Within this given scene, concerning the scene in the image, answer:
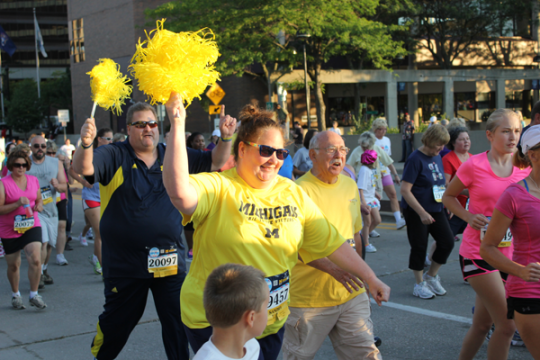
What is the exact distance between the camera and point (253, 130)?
2889mm

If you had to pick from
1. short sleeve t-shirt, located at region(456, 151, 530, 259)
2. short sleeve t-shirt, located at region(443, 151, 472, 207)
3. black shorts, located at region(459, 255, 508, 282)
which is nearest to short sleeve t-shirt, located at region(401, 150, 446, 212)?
short sleeve t-shirt, located at region(443, 151, 472, 207)

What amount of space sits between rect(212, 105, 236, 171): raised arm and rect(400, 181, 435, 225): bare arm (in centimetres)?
305

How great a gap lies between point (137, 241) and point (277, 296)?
1.45 meters

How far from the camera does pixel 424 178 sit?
21.3 ft

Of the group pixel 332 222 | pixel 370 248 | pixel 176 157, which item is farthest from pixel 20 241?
pixel 370 248

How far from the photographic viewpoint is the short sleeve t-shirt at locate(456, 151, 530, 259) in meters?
4.26

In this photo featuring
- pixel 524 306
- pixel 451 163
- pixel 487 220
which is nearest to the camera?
pixel 524 306

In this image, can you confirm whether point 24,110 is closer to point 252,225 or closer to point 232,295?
point 252,225

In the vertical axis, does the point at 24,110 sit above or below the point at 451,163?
above

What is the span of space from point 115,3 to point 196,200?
47.5m

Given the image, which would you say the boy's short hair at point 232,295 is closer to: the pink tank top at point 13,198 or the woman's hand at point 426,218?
the woman's hand at point 426,218

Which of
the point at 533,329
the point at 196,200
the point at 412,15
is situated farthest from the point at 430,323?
the point at 412,15

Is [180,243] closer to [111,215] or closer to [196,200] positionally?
[111,215]

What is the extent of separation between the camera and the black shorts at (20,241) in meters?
6.37
